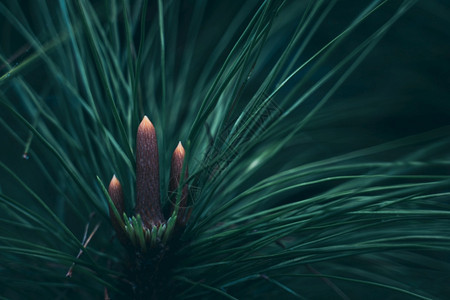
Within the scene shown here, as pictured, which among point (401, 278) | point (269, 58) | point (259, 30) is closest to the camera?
point (259, 30)

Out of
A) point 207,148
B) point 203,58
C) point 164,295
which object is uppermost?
point 203,58

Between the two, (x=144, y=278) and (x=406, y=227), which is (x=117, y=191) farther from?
(x=406, y=227)

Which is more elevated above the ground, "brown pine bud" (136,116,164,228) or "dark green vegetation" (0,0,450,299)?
"dark green vegetation" (0,0,450,299)

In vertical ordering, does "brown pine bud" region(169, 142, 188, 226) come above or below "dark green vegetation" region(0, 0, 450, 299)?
below

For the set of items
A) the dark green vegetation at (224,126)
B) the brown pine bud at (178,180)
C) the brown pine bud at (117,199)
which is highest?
the dark green vegetation at (224,126)

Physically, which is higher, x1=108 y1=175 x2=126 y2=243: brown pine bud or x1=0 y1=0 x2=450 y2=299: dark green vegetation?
x1=0 y1=0 x2=450 y2=299: dark green vegetation

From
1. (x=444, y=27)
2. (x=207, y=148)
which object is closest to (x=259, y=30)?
(x=207, y=148)

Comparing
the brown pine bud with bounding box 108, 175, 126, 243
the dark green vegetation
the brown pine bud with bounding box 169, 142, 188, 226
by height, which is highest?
the dark green vegetation

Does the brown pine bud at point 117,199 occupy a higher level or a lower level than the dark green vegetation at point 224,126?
lower
